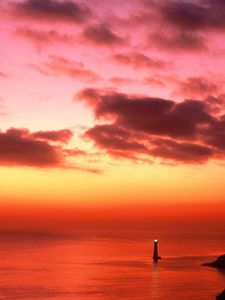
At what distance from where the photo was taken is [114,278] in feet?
232

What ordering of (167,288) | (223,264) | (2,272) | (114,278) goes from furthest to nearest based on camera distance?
1. (223,264)
2. (2,272)
3. (114,278)
4. (167,288)

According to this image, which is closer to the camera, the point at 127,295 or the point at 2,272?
the point at 127,295

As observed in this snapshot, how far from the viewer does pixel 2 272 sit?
77375mm

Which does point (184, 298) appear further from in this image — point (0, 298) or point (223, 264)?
point (223, 264)

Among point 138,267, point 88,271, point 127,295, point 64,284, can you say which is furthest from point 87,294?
point 138,267

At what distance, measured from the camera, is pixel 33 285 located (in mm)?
62844

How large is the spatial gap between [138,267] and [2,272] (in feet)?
79.6

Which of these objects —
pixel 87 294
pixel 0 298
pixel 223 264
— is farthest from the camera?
pixel 223 264

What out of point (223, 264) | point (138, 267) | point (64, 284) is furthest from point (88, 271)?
point (223, 264)

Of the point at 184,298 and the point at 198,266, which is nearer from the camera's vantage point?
the point at 184,298

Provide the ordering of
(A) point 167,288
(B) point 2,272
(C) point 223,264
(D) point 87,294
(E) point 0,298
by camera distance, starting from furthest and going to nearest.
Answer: (C) point 223,264
(B) point 2,272
(A) point 167,288
(D) point 87,294
(E) point 0,298

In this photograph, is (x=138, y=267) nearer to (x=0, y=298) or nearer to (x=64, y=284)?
(x=64, y=284)

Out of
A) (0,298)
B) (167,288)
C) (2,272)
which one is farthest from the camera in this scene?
(2,272)

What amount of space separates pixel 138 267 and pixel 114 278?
18.9 metres
